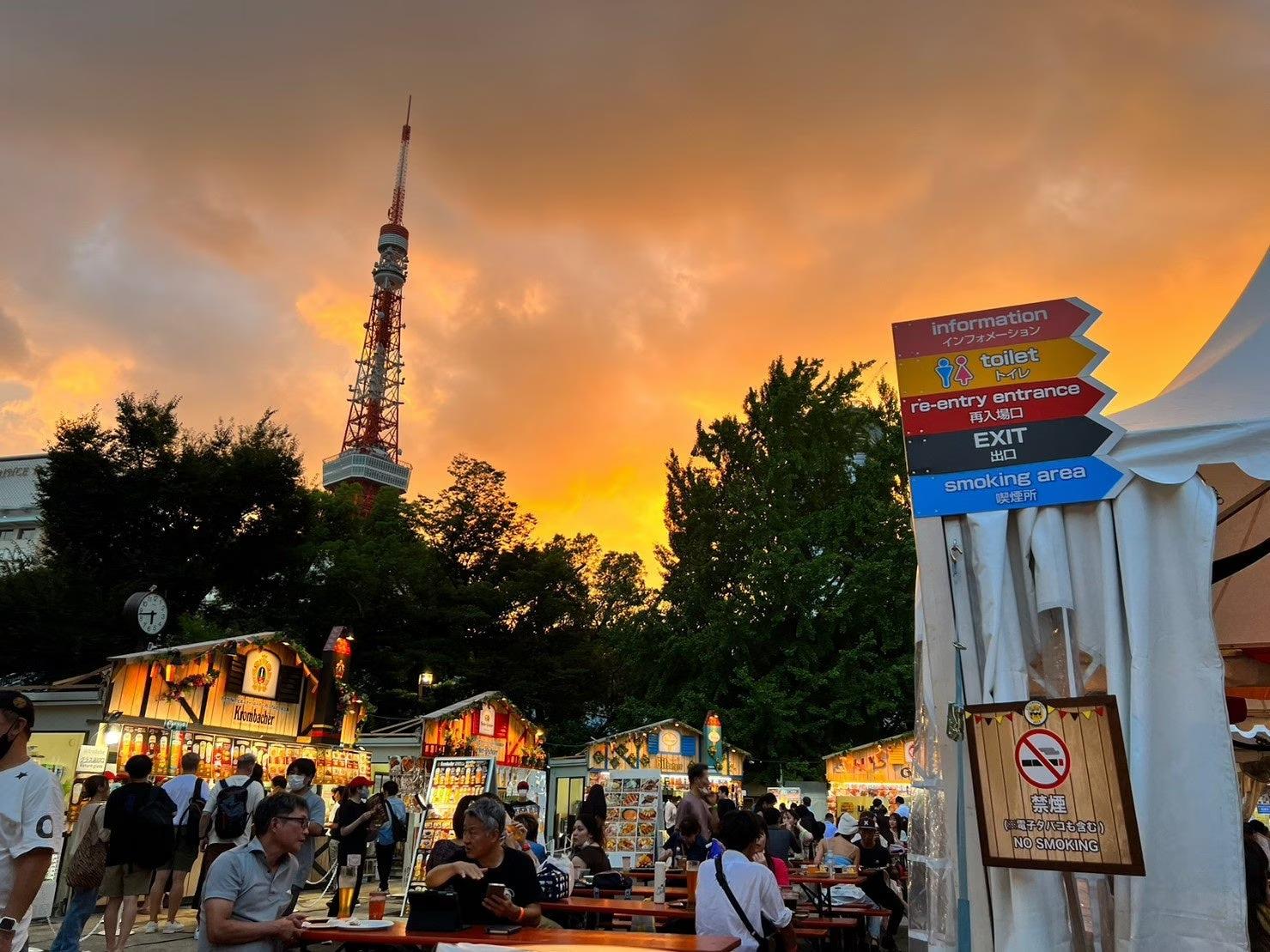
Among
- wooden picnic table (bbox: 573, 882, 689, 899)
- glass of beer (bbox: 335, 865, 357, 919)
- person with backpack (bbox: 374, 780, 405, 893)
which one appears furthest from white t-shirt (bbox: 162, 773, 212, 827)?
wooden picnic table (bbox: 573, 882, 689, 899)

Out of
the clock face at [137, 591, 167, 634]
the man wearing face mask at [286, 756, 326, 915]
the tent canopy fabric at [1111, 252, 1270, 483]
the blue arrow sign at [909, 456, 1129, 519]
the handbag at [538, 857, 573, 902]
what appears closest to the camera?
the tent canopy fabric at [1111, 252, 1270, 483]

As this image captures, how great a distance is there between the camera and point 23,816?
327cm

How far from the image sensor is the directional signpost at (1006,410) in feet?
13.0

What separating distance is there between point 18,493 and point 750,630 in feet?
117

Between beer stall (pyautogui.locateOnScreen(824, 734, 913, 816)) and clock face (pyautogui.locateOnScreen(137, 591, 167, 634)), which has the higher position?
clock face (pyautogui.locateOnScreen(137, 591, 167, 634))

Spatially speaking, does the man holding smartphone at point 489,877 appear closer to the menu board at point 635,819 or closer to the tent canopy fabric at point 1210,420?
the tent canopy fabric at point 1210,420

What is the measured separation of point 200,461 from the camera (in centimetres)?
2702

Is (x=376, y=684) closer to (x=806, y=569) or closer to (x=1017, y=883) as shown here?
(x=806, y=569)

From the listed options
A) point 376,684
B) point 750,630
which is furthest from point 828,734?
point 376,684

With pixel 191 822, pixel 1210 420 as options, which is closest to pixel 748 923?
pixel 1210 420

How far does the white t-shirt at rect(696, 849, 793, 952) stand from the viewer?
175 inches

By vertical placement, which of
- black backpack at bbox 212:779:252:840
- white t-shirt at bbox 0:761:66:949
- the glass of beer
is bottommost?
the glass of beer

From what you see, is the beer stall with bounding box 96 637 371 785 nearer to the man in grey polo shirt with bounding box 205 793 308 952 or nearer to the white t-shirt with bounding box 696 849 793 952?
the man in grey polo shirt with bounding box 205 793 308 952

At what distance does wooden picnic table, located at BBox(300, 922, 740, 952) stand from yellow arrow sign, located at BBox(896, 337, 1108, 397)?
273 centimetres
